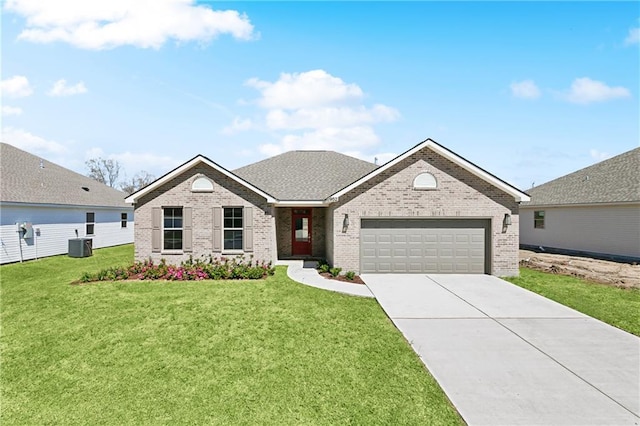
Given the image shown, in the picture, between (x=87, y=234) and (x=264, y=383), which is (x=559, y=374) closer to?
(x=264, y=383)

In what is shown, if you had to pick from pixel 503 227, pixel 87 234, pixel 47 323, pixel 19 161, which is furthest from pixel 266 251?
→ pixel 19 161

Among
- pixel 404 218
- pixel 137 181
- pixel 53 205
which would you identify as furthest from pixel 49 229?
pixel 137 181

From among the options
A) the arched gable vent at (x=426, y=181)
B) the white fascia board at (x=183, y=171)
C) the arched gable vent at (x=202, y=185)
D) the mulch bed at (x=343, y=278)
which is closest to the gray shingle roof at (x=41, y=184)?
the white fascia board at (x=183, y=171)

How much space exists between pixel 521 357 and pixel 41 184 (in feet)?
77.4

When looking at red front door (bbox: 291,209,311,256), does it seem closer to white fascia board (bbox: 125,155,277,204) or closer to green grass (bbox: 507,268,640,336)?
white fascia board (bbox: 125,155,277,204)

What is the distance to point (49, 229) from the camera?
16797 millimetres

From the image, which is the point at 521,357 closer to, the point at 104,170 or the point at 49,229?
the point at 49,229

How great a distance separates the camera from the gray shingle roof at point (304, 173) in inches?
619

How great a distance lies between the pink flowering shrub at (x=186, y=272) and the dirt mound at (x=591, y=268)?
12.3 meters

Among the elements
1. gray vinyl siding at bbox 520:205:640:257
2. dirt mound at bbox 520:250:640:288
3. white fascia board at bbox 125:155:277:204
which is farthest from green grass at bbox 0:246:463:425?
gray vinyl siding at bbox 520:205:640:257

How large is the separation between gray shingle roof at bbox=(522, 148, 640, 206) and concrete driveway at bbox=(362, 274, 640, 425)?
37.7 feet

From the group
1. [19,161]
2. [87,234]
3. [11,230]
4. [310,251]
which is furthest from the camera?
[87,234]

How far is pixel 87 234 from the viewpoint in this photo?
64.1ft

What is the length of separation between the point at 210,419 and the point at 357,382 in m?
2.15
